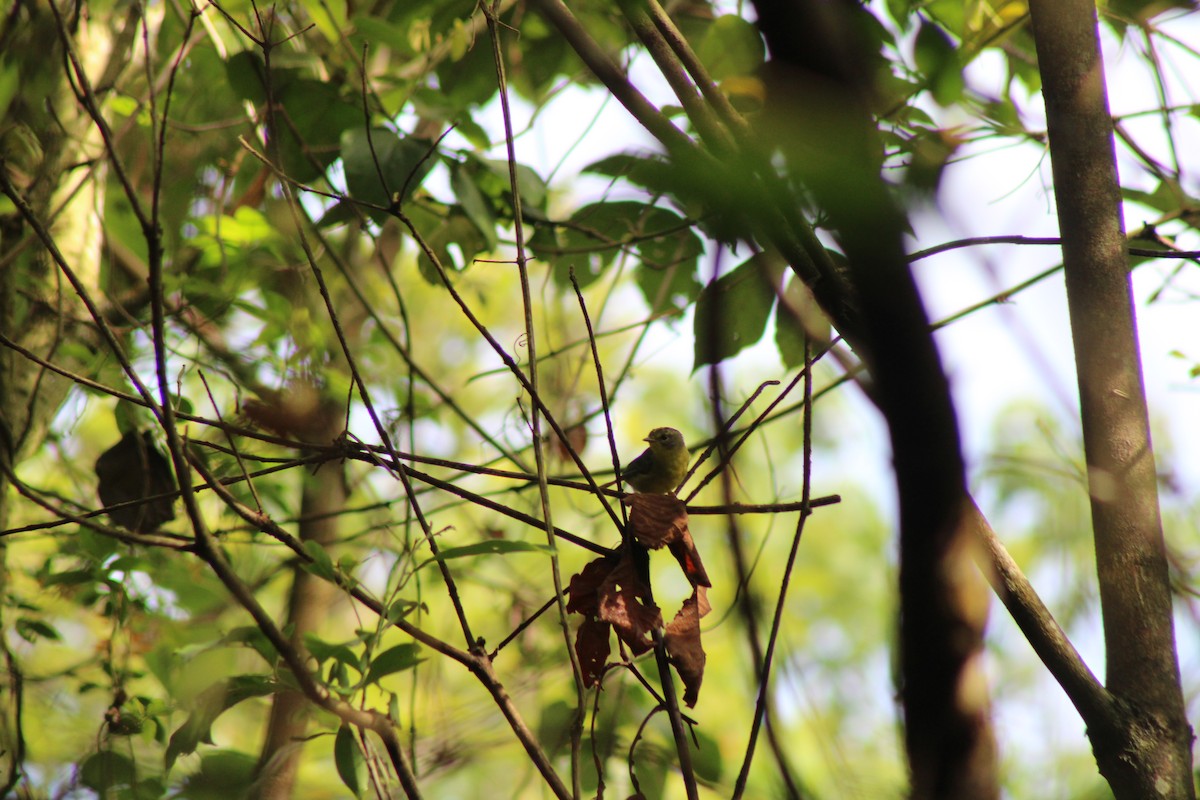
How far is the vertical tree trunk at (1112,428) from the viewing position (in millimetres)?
1365

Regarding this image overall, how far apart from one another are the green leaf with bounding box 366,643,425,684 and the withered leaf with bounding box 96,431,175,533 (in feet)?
3.43

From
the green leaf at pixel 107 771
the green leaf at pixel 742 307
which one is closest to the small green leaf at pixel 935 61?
the green leaf at pixel 742 307

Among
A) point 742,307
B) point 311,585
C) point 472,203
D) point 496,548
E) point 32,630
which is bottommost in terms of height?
point 496,548

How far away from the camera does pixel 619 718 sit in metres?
2.50

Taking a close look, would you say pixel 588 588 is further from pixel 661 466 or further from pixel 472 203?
pixel 661 466

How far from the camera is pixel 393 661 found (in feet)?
5.26

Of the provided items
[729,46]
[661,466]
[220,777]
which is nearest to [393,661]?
[220,777]

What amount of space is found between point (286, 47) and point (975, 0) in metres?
1.86

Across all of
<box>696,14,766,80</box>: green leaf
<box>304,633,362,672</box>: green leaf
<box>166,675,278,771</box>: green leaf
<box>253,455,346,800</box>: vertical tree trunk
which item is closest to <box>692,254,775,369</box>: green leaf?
<box>696,14,766,80</box>: green leaf

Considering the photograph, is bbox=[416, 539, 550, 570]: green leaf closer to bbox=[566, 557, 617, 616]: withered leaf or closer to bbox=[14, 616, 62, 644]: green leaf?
bbox=[566, 557, 617, 616]: withered leaf

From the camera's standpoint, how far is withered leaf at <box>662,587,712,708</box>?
4.28 ft

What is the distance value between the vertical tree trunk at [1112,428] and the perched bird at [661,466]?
1819 mm

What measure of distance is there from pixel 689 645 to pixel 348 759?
766 mm

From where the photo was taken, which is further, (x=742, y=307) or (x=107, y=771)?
(x=742, y=307)
